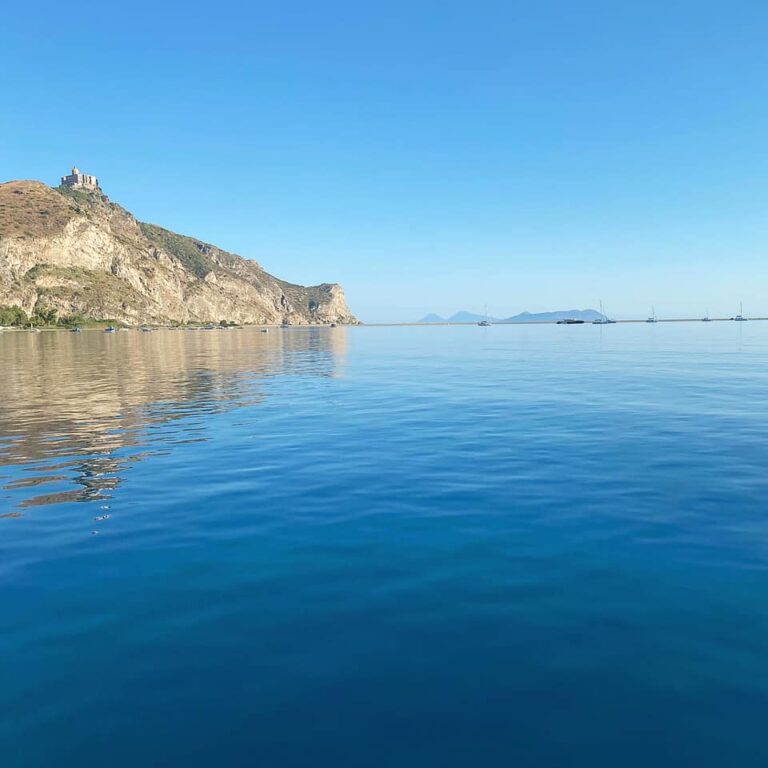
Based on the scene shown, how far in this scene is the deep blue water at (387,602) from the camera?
710 centimetres

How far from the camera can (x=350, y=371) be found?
66.1 metres

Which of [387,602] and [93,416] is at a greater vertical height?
[93,416]

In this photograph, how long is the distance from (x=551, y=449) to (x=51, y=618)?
63.2 feet

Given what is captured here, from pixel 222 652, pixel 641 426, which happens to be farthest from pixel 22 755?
pixel 641 426

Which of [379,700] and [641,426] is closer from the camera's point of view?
[379,700]

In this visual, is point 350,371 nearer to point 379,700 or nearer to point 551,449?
point 551,449

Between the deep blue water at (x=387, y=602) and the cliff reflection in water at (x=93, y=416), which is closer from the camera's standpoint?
the deep blue water at (x=387, y=602)

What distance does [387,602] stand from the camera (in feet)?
34.9

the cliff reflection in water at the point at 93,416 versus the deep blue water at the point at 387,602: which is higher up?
the cliff reflection in water at the point at 93,416

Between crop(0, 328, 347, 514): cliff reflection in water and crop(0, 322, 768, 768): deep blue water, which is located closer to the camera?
crop(0, 322, 768, 768): deep blue water

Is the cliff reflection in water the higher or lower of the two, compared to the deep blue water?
higher

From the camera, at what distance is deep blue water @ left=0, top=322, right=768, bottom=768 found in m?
7.10

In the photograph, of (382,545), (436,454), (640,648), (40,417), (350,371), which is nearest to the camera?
(640,648)

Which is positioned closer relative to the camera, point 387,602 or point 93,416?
point 387,602
